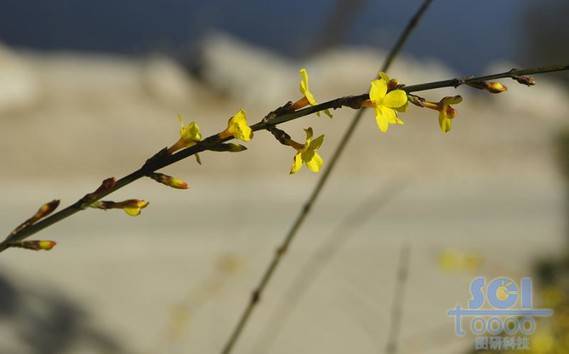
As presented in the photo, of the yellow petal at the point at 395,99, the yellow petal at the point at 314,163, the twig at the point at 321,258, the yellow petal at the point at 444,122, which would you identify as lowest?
the yellow petal at the point at 314,163

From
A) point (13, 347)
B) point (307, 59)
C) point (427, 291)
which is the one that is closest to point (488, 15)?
point (307, 59)

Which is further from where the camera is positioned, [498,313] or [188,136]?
[498,313]

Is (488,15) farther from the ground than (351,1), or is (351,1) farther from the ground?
(488,15)

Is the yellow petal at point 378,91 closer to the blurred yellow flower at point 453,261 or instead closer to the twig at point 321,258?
the twig at point 321,258

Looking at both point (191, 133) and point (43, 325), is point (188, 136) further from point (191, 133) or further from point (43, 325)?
point (43, 325)

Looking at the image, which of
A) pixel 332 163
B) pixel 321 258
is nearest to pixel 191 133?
pixel 332 163

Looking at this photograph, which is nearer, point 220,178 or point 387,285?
point 387,285

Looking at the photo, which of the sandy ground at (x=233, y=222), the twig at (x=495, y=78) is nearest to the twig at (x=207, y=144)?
the twig at (x=495, y=78)

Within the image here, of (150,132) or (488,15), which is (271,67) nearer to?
(150,132)
